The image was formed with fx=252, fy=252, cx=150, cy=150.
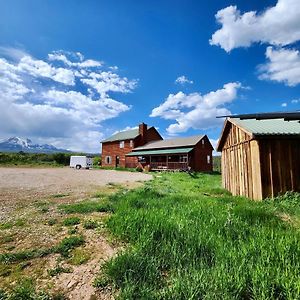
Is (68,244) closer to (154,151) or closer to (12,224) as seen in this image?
(12,224)

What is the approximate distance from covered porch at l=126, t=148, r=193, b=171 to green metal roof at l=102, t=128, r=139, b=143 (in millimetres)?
4591

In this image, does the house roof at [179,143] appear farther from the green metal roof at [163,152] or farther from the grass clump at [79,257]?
the grass clump at [79,257]

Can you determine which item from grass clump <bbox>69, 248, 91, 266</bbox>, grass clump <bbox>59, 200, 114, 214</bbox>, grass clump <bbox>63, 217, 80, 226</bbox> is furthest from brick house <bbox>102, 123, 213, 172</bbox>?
grass clump <bbox>69, 248, 91, 266</bbox>

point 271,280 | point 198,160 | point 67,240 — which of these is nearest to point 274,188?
point 271,280

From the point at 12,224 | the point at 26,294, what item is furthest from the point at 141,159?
the point at 26,294

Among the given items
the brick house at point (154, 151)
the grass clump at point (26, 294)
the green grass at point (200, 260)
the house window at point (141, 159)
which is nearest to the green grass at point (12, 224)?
the green grass at point (200, 260)

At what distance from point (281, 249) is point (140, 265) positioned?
2.34 meters

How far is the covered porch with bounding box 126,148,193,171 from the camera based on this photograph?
37125mm

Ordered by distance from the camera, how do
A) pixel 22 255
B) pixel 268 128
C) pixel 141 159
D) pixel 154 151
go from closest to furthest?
pixel 22 255 < pixel 268 128 < pixel 154 151 < pixel 141 159

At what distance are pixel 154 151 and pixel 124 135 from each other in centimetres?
1266

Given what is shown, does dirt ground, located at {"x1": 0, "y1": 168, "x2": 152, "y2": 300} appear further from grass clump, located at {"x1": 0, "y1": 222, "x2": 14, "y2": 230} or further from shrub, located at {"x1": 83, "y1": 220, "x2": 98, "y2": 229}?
shrub, located at {"x1": 83, "y1": 220, "x2": 98, "y2": 229}

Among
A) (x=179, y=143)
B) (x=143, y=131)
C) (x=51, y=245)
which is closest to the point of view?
(x=51, y=245)

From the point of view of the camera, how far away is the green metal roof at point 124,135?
49.2 m

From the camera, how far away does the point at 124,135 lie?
2055 inches
